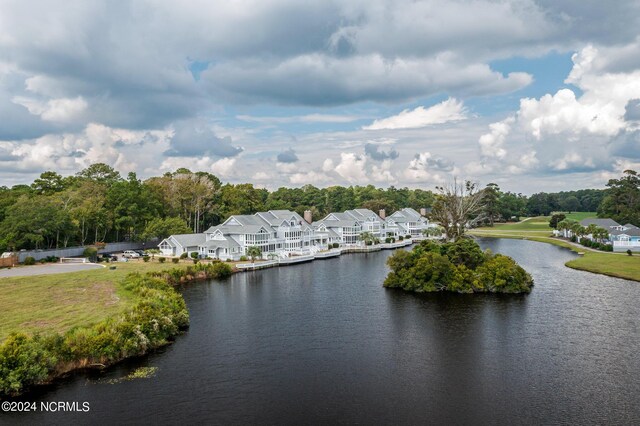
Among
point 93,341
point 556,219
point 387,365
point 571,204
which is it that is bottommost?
point 387,365

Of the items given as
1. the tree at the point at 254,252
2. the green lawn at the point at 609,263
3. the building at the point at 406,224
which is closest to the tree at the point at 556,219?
the building at the point at 406,224

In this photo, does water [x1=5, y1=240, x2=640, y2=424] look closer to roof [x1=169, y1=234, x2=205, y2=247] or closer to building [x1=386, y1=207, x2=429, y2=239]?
roof [x1=169, y1=234, x2=205, y2=247]

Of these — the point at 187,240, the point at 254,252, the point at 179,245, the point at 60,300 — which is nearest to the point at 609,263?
the point at 254,252

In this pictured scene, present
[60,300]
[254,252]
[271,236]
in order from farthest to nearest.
Answer: [271,236], [254,252], [60,300]

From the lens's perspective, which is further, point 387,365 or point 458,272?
point 458,272

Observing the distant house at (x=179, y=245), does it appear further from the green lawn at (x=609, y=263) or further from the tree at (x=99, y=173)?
the green lawn at (x=609, y=263)

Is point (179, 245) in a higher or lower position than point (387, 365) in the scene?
higher

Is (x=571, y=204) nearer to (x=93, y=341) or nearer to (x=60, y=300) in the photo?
(x=60, y=300)
